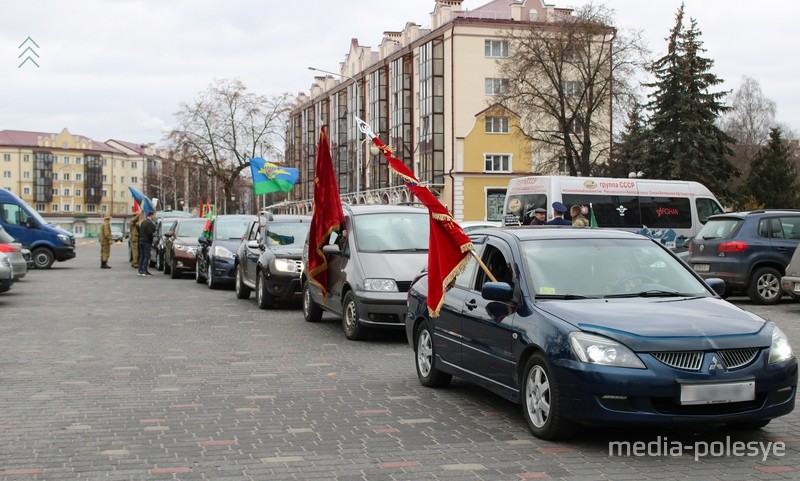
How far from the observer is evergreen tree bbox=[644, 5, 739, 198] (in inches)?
1956

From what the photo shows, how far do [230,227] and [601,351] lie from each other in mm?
19172

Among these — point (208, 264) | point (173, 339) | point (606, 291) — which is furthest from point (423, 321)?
point (208, 264)

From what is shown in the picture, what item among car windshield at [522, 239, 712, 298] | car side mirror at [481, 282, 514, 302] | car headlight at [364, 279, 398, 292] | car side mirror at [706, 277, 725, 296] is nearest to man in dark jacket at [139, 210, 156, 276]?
car headlight at [364, 279, 398, 292]

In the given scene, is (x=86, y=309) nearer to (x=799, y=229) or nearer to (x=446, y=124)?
(x=799, y=229)

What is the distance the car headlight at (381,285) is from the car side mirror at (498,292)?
17.5 feet

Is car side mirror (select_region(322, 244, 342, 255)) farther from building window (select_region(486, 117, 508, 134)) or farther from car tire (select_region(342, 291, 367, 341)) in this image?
building window (select_region(486, 117, 508, 134))

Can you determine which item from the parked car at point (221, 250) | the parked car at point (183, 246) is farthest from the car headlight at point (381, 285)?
the parked car at point (183, 246)

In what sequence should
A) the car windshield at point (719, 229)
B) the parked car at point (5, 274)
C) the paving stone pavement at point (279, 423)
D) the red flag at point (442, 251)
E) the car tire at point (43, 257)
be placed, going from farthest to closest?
the car tire at point (43, 257), the parked car at point (5, 274), the car windshield at point (719, 229), the red flag at point (442, 251), the paving stone pavement at point (279, 423)

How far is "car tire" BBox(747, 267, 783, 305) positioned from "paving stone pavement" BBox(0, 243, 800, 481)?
8437 mm

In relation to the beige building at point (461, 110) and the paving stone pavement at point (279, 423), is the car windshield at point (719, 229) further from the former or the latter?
the beige building at point (461, 110)

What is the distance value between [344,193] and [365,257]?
260ft

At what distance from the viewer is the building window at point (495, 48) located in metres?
69.8

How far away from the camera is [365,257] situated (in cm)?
1345

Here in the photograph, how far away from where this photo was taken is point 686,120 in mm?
49531
